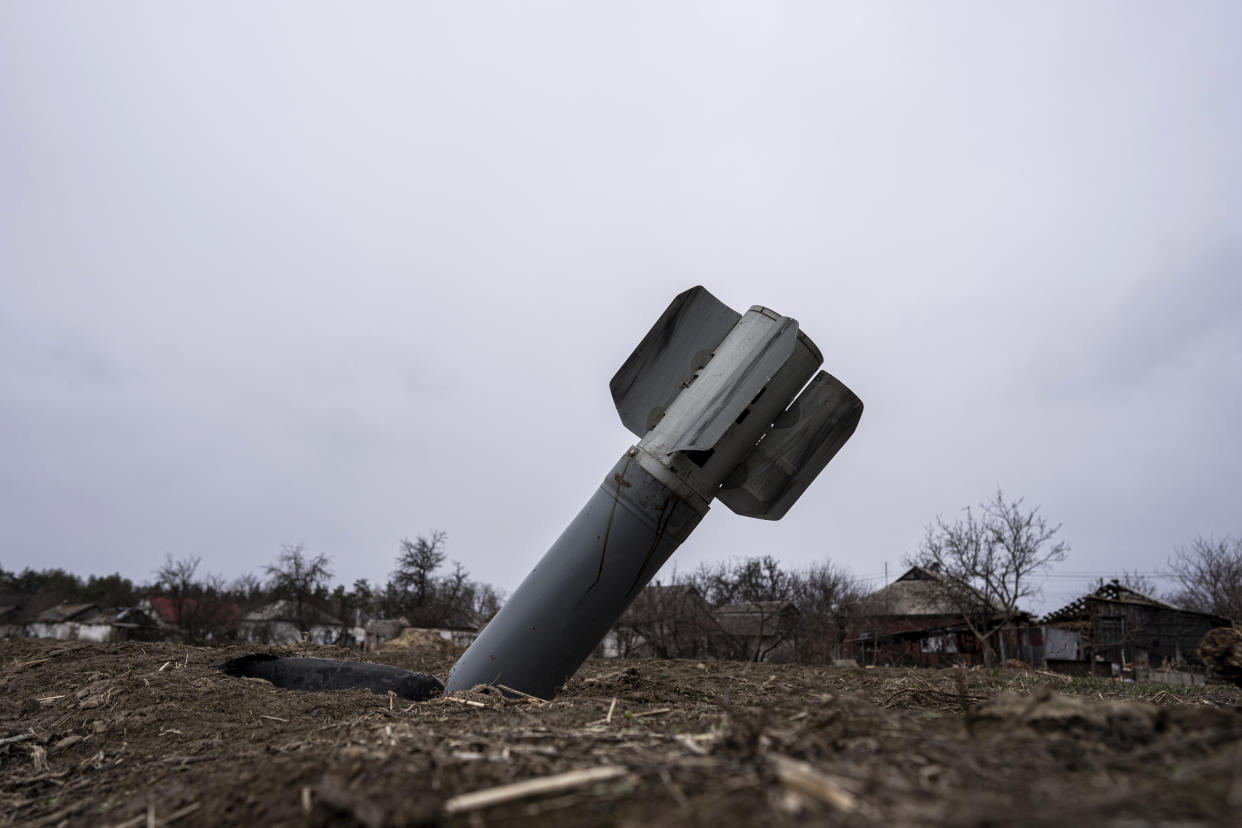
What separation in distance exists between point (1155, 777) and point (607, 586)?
4.18 meters

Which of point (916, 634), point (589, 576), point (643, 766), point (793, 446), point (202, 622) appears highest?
point (793, 446)

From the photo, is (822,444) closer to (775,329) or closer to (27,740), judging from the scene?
(775,329)

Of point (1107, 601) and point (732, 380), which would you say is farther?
point (1107, 601)

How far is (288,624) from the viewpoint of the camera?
1757 inches

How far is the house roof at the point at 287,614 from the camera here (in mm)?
41594

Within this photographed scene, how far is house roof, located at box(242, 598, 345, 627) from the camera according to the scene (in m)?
41.6

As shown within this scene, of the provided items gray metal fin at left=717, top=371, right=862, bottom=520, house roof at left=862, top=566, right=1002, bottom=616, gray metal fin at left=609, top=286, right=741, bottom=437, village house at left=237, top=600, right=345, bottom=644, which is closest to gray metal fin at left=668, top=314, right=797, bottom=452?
gray metal fin at left=609, top=286, right=741, bottom=437

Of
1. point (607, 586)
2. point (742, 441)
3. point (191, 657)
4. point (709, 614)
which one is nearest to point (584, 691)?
point (607, 586)

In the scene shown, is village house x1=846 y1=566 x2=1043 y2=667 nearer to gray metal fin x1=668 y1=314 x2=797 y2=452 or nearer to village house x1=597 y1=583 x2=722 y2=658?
village house x1=597 y1=583 x2=722 y2=658

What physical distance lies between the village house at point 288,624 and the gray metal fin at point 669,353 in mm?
38040

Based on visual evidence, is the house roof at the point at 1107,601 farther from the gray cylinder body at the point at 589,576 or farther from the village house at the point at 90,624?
the village house at the point at 90,624

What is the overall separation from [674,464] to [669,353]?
1188 mm

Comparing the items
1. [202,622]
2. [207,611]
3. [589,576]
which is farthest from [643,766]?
[207,611]

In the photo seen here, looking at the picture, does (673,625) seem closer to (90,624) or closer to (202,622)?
(202,622)
